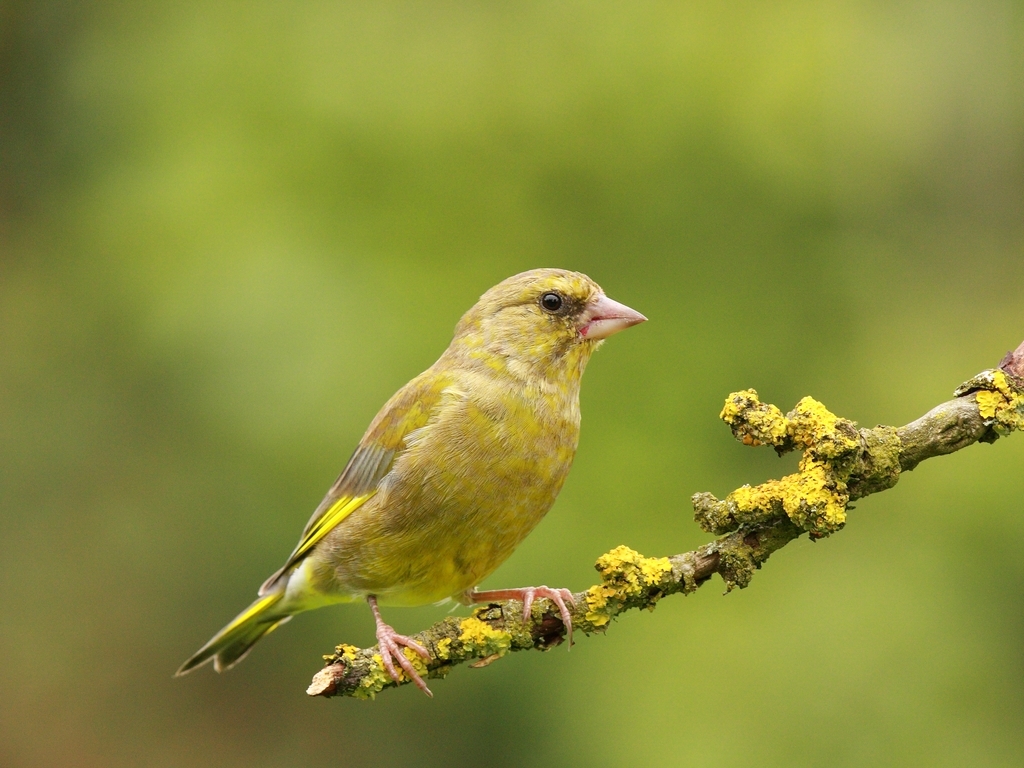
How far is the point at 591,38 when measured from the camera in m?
7.05

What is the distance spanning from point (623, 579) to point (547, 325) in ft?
4.74

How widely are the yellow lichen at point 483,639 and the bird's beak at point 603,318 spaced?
4.43ft

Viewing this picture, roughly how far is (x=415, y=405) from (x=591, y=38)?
3.72m

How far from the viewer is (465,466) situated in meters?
3.72

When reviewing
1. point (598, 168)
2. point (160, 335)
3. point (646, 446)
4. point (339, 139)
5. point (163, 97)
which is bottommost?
point (646, 446)

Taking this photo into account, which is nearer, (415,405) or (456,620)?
(456,620)

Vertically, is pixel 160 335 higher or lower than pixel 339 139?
lower

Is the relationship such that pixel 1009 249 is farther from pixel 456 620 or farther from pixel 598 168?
pixel 456 620

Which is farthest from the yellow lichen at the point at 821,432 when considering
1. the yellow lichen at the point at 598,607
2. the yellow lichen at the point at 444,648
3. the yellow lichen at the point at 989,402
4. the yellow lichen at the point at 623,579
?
the yellow lichen at the point at 444,648

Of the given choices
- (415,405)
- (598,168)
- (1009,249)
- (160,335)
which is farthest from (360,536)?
(1009,249)

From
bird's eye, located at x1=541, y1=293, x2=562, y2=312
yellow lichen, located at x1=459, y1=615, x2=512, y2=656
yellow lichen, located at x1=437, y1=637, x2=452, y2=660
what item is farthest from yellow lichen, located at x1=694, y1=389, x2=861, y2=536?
bird's eye, located at x1=541, y1=293, x2=562, y2=312

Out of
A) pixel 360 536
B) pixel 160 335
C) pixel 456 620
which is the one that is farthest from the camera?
pixel 160 335

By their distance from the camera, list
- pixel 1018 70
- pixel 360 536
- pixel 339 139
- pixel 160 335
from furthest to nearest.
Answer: pixel 1018 70 < pixel 339 139 < pixel 160 335 < pixel 360 536

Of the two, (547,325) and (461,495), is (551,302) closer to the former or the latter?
(547,325)
